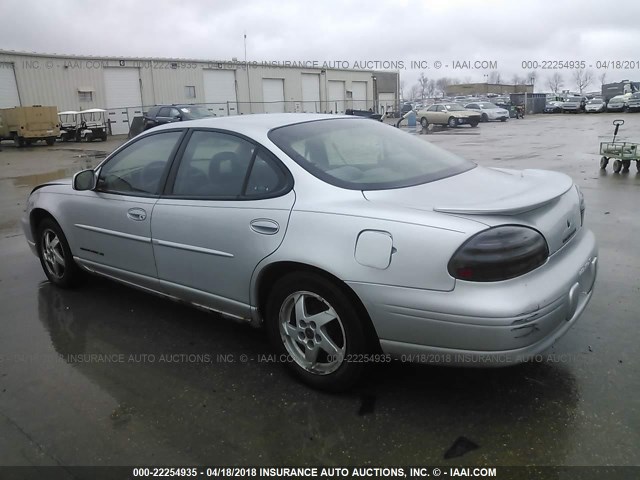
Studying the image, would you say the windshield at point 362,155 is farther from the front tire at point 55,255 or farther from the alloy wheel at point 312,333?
the front tire at point 55,255

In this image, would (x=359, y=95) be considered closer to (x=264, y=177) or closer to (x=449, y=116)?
(x=449, y=116)

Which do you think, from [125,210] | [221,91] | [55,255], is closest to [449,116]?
[221,91]

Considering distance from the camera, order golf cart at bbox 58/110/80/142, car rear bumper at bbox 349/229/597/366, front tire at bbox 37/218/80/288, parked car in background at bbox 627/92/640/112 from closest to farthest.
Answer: car rear bumper at bbox 349/229/597/366 → front tire at bbox 37/218/80/288 → golf cart at bbox 58/110/80/142 → parked car in background at bbox 627/92/640/112

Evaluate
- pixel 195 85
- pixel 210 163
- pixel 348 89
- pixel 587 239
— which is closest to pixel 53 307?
pixel 210 163

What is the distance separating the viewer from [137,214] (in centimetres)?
367

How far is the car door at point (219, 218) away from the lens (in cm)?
298

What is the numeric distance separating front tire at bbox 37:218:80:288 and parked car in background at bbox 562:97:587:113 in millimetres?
47564

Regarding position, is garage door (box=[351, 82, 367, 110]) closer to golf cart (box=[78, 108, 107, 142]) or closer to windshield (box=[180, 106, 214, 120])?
golf cart (box=[78, 108, 107, 142])

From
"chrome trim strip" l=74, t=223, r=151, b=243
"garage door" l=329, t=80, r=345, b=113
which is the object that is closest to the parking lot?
"chrome trim strip" l=74, t=223, r=151, b=243

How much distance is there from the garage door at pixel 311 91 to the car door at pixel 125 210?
41572 mm

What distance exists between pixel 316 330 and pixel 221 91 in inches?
1554

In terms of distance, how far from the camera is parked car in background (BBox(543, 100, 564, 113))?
46.4 meters

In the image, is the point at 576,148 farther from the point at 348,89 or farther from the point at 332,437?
the point at 348,89

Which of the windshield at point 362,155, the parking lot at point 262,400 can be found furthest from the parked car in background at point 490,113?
the windshield at point 362,155
